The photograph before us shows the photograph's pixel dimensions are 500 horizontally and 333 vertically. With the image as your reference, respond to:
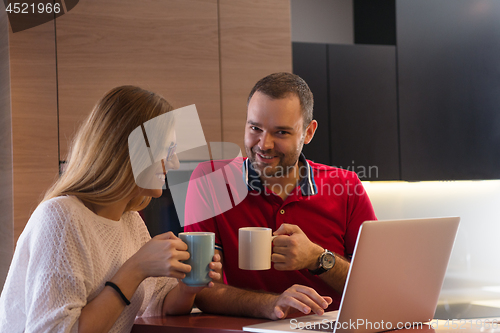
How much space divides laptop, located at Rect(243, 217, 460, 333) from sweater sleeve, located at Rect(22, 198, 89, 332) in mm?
338

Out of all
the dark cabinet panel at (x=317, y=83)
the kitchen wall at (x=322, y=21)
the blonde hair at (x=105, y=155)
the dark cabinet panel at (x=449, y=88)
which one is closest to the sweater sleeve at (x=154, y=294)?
the blonde hair at (x=105, y=155)

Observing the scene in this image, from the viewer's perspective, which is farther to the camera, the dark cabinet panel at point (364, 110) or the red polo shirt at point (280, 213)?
the dark cabinet panel at point (364, 110)

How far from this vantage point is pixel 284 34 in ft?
7.68

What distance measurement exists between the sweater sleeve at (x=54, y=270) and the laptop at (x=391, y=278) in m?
0.34

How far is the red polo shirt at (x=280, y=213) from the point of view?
4.77 ft

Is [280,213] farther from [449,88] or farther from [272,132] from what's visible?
[449,88]

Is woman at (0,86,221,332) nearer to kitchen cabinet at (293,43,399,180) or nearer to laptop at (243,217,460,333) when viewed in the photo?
laptop at (243,217,460,333)

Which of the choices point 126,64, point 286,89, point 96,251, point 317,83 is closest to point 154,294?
point 96,251

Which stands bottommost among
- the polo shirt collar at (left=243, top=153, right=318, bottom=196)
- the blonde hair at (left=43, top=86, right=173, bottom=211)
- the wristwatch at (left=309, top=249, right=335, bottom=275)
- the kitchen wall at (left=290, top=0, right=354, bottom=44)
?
the wristwatch at (left=309, top=249, right=335, bottom=275)

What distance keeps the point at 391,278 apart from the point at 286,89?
0.74m

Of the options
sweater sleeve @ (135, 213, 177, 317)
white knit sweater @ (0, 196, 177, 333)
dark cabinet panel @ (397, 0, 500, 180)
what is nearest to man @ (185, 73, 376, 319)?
sweater sleeve @ (135, 213, 177, 317)

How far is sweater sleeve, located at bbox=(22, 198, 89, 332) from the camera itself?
90cm

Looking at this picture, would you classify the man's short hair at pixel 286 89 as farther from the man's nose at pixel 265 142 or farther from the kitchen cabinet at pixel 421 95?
the kitchen cabinet at pixel 421 95

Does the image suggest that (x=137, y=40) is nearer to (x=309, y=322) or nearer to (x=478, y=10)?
(x=309, y=322)
